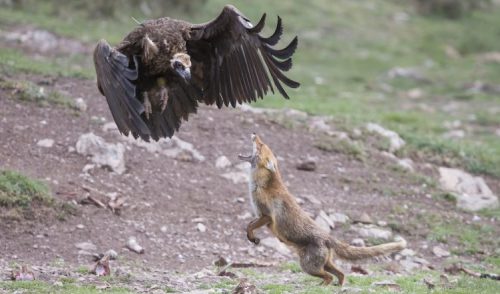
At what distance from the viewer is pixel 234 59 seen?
31.2 feet

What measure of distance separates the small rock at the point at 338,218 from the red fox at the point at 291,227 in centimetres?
215

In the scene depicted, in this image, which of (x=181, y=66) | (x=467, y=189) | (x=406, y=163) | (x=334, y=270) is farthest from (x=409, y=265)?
(x=181, y=66)

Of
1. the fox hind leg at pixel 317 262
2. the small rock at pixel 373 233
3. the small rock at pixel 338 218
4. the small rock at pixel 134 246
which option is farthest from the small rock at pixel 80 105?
the fox hind leg at pixel 317 262

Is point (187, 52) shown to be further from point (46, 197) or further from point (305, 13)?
point (305, 13)

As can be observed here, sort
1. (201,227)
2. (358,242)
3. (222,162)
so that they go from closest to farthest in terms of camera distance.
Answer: (201,227)
(358,242)
(222,162)

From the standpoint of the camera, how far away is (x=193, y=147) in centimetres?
1218

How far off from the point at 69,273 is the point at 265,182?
211 centimetres

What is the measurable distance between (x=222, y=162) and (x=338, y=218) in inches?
70.9

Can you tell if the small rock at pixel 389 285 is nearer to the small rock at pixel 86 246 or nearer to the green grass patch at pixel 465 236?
the green grass patch at pixel 465 236

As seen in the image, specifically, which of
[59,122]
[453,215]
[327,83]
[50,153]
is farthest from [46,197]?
[327,83]

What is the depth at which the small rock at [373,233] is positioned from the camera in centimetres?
1097

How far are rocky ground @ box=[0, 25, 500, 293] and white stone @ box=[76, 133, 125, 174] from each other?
0.02 m

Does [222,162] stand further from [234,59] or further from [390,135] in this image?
[390,135]

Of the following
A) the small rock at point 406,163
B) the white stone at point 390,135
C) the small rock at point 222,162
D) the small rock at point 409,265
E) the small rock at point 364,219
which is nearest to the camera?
the small rock at point 409,265
